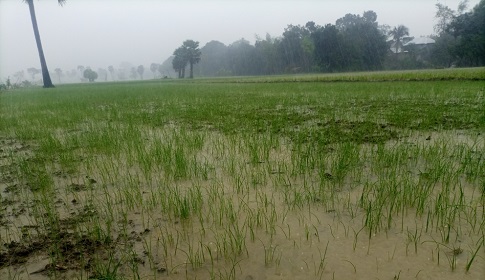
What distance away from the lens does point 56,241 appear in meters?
1.81

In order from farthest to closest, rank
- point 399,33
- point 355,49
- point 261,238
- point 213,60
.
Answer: point 213,60
point 399,33
point 355,49
point 261,238

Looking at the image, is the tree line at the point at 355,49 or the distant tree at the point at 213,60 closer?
the tree line at the point at 355,49

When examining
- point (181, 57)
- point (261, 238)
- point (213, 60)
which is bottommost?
point (261, 238)

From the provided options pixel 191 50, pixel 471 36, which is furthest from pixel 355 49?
pixel 191 50

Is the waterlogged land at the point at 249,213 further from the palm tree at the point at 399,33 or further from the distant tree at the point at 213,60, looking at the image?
the distant tree at the point at 213,60

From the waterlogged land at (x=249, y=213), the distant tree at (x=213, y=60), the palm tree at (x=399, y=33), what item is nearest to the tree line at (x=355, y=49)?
the palm tree at (x=399, y=33)

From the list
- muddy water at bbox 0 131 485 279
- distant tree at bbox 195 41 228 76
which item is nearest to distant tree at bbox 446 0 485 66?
muddy water at bbox 0 131 485 279

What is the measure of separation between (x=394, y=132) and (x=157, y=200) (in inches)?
124

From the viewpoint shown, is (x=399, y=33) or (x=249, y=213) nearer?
(x=249, y=213)

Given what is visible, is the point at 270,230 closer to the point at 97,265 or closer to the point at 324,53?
the point at 97,265

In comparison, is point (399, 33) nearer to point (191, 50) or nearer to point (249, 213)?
point (191, 50)

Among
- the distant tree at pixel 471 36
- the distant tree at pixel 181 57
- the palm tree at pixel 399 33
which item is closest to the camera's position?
the distant tree at pixel 471 36

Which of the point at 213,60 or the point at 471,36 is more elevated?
the point at 213,60

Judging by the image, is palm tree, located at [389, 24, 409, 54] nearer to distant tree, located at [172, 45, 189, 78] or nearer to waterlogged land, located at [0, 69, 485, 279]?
distant tree, located at [172, 45, 189, 78]
